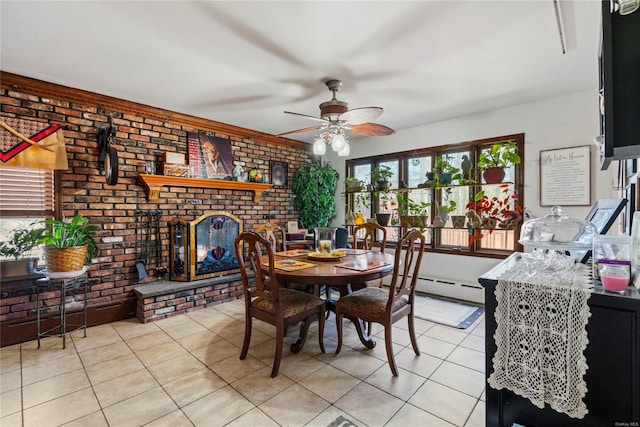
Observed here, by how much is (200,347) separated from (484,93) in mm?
3742

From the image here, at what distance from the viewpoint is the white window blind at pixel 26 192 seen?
9.02ft

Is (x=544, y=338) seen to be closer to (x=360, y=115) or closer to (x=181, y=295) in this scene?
(x=360, y=115)

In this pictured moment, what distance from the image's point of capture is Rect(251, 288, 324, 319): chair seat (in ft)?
7.43

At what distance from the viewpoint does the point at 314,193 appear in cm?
502

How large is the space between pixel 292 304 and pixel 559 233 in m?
1.75

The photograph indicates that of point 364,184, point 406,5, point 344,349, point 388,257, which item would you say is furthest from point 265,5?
point 364,184

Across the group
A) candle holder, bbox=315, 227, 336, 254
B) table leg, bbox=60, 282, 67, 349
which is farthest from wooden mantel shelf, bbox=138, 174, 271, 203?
candle holder, bbox=315, 227, 336, 254

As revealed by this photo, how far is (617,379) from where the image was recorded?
1.00 metres

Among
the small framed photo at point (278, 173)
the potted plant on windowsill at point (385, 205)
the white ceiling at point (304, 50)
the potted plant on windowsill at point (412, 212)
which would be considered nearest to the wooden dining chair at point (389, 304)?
the white ceiling at point (304, 50)

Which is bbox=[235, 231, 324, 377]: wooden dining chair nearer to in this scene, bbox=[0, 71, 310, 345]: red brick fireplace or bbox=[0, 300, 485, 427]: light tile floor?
bbox=[0, 300, 485, 427]: light tile floor

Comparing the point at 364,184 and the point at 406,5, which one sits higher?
the point at 406,5

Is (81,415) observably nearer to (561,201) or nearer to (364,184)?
(364,184)

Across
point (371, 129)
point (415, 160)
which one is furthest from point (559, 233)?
point (415, 160)

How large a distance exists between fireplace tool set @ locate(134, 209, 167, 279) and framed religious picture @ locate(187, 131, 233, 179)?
79 cm
